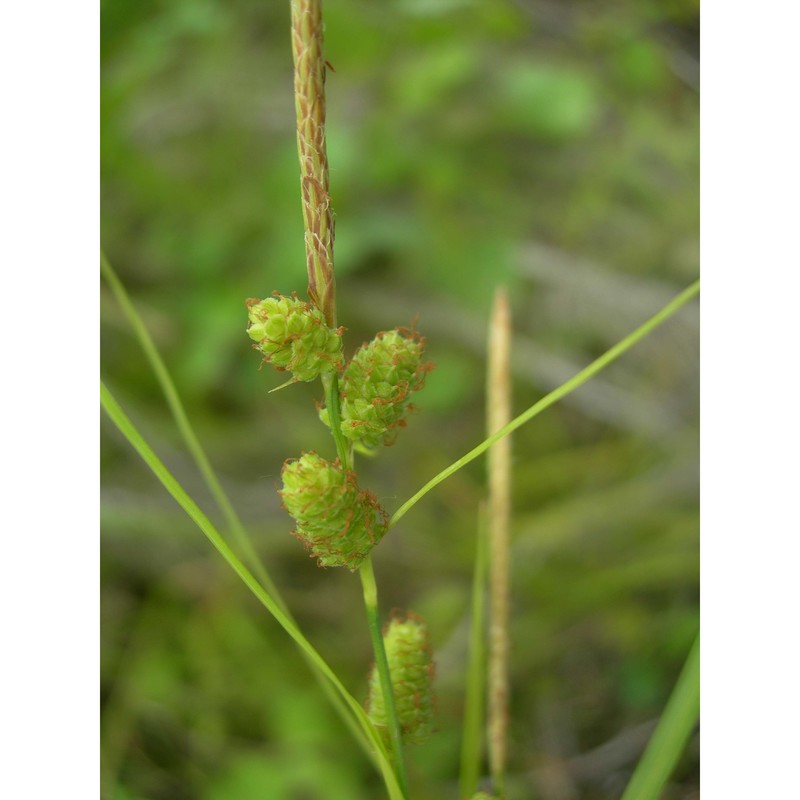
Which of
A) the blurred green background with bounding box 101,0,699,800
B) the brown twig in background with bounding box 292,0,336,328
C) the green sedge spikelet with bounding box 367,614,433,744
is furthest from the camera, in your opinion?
the blurred green background with bounding box 101,0,699,800

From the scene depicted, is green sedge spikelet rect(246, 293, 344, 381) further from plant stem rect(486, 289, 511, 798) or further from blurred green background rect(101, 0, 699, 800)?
blurred green background rect(101, 0, 699, 800)

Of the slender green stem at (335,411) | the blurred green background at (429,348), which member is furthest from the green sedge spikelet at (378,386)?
the blurred green background at (429,348)

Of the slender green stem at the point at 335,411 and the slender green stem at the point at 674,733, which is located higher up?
the slender green stem at the point at 335,411

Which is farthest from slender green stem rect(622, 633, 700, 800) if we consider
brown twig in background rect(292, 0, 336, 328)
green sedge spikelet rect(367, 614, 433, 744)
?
brown twig in background rect(292, 0, 336, 328)

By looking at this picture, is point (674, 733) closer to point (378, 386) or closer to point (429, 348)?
point (378, 386)

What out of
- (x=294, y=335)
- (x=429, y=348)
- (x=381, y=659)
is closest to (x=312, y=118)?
(x=294, y=335)

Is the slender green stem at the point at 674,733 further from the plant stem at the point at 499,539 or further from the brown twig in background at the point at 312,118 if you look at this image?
the brown twig in background at the point at 312,118
